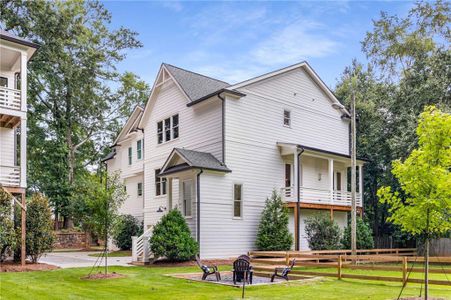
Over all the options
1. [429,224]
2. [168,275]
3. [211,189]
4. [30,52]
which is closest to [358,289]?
[429,224]

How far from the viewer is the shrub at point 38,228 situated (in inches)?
720

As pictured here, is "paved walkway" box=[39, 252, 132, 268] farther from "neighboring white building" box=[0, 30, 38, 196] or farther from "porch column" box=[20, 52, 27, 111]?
"porch column" box=[20, 52, 27, 111]

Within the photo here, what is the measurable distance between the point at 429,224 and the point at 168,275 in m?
8.65

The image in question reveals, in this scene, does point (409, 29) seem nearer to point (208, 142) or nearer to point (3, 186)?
point (208, 142)

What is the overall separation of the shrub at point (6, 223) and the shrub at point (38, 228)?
85cm

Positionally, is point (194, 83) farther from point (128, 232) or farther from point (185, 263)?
point (185, 263)

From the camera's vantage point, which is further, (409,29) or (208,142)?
(208,142)

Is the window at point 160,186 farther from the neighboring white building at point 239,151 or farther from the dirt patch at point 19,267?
the dirt patch at point 19,267

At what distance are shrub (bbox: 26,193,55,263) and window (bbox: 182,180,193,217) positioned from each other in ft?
20.7

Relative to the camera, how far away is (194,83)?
2627 cm

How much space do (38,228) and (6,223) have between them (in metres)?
2.14

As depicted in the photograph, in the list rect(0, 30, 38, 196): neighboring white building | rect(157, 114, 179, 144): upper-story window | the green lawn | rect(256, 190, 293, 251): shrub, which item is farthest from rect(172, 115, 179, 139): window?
the green lawn

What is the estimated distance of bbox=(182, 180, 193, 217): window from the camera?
72.8ft

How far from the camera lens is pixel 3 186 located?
18.1 m
